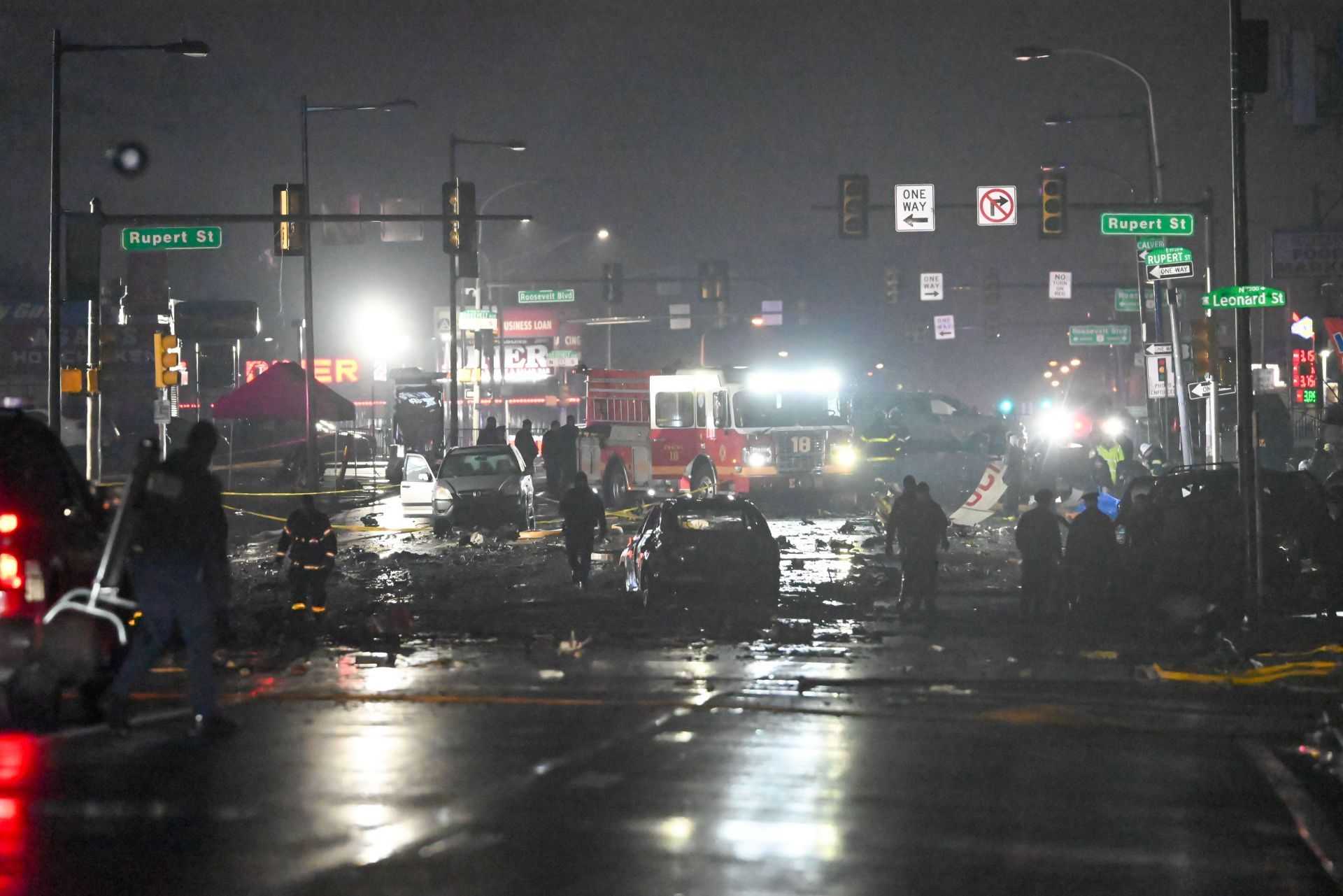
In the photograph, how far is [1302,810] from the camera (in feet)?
23.5

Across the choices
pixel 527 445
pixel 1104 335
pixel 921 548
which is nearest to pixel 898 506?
pixel 921 548

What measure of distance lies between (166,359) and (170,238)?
2.43 metres

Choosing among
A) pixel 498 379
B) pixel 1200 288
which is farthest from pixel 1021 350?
pixel 1200 288

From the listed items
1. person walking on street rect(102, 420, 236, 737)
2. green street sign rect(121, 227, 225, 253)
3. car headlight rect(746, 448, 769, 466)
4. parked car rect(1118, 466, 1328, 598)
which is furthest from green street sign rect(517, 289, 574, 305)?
person walking on street rect(102, 420, 236, 737)

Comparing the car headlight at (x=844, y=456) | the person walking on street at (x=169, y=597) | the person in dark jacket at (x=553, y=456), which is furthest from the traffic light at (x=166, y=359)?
the person walking on street at (x=169, y=597)

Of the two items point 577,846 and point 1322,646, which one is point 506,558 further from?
point 577,846

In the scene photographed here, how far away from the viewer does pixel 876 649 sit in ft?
45.3

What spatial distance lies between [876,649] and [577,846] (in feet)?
25.7

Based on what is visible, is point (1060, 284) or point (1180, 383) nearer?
point (1180, 383)

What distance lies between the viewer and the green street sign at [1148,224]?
26.5m

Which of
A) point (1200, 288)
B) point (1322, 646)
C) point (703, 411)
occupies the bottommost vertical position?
point (1322, 646)

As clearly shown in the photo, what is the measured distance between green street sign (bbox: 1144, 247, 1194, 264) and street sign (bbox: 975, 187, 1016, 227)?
3531 mm

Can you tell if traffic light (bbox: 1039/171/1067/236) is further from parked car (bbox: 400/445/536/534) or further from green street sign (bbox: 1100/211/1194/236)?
parked car (bbox: 400/445/536/534)

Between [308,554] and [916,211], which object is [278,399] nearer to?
[916,211]
